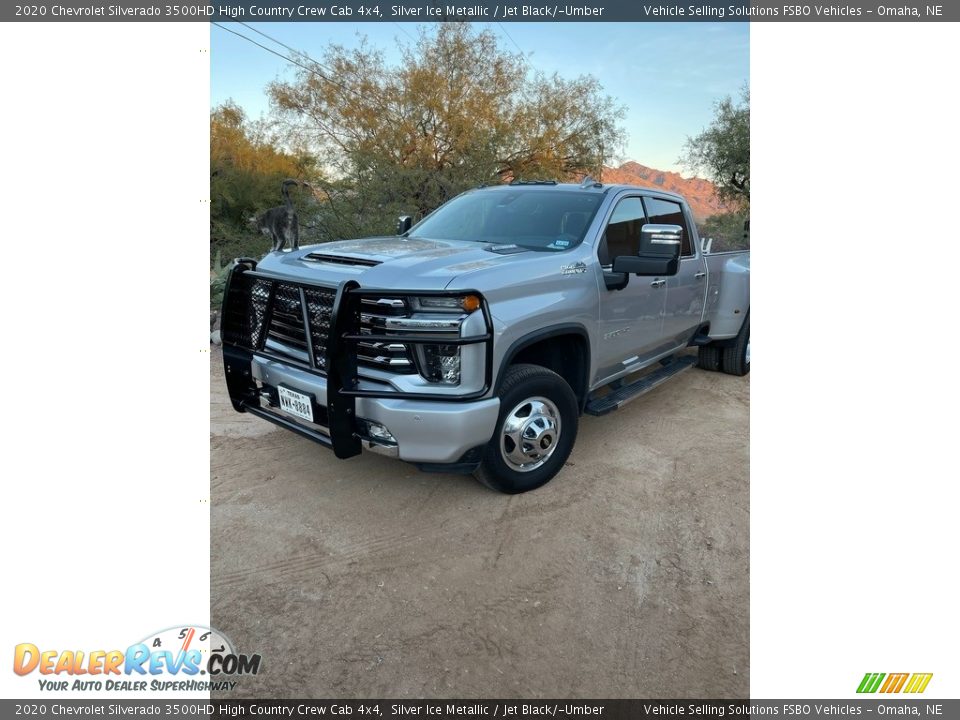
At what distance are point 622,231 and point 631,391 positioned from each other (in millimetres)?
1220

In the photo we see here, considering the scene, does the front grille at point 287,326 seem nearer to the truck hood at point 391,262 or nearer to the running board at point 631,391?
the truck hood at point 391,262

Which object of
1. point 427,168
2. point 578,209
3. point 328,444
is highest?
point 427,168

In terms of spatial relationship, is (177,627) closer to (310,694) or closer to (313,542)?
(310,694)

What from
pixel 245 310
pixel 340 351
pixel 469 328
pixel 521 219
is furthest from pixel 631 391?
pixel 245 310

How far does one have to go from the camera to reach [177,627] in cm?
224

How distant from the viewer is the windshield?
4145mm

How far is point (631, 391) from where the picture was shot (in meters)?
4.51

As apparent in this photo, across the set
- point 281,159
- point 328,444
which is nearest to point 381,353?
point 328,444

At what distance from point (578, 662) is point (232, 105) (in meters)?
20.3

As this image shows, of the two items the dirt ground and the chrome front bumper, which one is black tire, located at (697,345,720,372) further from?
the chrome front bumper

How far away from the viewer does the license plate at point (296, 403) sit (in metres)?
3.28

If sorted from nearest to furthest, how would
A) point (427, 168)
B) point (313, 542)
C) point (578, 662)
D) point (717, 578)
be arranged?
point (578, 662)
point (717, 578)
point (313, 542)
point (427, 168)

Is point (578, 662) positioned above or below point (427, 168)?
below

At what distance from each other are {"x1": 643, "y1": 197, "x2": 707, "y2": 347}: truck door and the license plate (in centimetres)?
299
